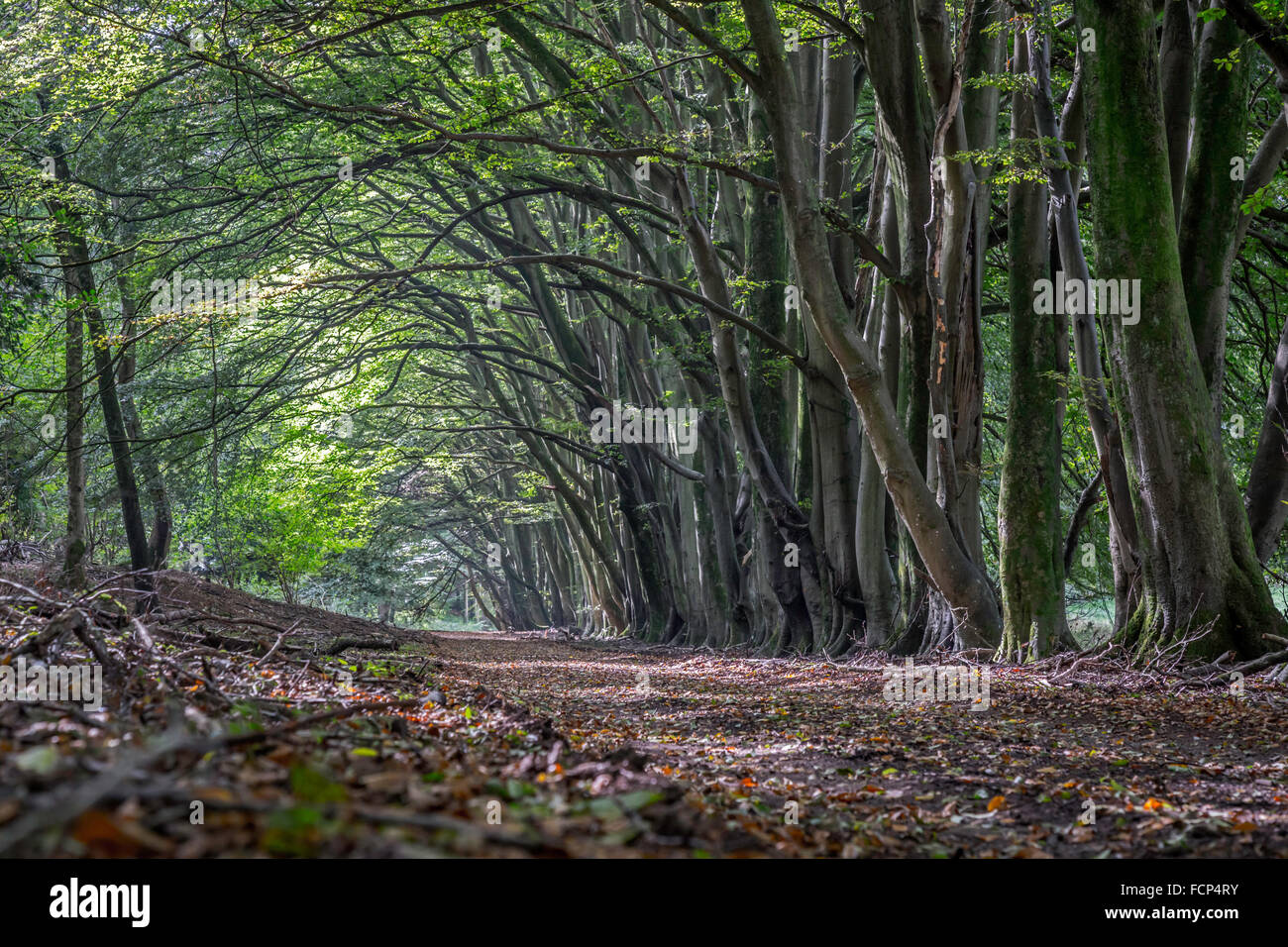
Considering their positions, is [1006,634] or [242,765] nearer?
[242,765]

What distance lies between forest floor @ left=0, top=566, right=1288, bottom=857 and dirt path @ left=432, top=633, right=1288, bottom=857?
22mm

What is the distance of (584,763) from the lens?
367 cm

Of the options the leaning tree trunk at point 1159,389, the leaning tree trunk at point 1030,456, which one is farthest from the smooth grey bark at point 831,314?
the leaning tree trunk at point 1159,389

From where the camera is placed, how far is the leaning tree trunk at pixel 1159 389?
7203 mm

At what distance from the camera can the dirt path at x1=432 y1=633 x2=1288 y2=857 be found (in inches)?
133

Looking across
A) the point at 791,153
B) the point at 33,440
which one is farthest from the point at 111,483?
the point at 791,153

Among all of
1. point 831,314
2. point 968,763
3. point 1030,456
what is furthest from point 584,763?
point 1030,456

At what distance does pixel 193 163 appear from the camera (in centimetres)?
1330

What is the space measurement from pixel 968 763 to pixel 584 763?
7.40 ft

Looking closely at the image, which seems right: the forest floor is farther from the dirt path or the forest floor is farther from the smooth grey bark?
the smooth grey bark

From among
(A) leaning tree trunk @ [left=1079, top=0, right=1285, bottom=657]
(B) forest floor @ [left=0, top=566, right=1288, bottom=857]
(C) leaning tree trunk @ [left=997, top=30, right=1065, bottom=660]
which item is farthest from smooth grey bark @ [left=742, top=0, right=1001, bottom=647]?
(A) leaning tree trunk @ [left=1079, top=0, right=1285, bottom=657]

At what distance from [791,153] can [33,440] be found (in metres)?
10.8
